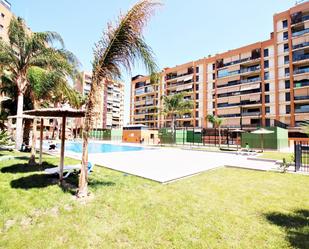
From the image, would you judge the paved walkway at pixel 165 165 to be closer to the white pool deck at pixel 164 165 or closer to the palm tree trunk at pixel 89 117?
the white pool deck at pixel 164 165

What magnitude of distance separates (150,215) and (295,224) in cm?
336

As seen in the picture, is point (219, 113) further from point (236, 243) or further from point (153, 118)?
point (236, 243)

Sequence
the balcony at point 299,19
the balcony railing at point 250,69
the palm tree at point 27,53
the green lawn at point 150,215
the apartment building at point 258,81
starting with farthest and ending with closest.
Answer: the balcony railing at point 250,69 < the apartment building at point 258,81 < the balcony at point 299,19 < the palm tree at point 27,53 < the green lawn at point 150,215

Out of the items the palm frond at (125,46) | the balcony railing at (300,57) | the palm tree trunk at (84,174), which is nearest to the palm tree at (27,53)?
the palm frond at (125,46)

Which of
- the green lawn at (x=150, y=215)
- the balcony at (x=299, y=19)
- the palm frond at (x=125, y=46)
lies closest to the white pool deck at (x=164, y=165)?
the green lawn at (x=150, y=215)

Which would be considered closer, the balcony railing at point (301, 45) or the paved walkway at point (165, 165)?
the paved walkway at point (165, 165)

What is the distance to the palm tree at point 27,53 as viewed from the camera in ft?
44.7

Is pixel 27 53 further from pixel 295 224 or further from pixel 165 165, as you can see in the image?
pixel 295 224

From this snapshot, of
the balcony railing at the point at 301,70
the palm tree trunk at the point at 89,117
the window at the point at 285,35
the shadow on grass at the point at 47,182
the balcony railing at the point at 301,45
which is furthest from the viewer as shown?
the window at the point at 285,35

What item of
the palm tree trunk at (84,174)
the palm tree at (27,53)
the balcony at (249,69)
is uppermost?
the balcony at (249,69)

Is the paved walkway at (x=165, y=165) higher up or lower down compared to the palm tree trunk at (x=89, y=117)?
lower down

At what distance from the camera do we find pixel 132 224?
455 cm

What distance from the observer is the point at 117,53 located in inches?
247

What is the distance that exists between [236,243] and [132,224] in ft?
7.08
